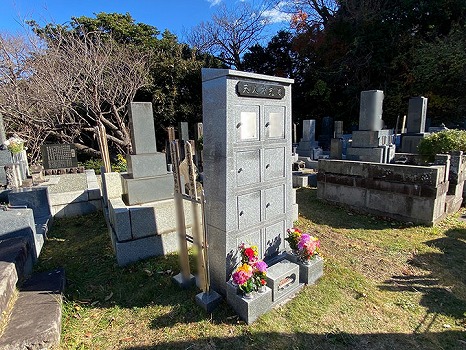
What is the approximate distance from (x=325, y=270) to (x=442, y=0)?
59.1 feet

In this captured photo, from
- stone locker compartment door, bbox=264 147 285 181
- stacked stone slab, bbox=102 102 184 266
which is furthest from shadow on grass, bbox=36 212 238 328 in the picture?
stone locker compartment door, bbox=264 147 285 181

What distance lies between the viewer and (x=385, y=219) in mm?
5590

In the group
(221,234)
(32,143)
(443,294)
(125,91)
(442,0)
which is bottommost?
(443,294)

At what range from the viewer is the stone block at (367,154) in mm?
7566

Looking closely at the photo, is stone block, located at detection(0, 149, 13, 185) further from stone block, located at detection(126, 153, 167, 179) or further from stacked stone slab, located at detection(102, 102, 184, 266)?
stone block, located at detection(126, 153, 167, 179)

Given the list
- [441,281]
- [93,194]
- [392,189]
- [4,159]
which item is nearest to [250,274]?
[441,281]

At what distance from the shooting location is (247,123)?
2.96m

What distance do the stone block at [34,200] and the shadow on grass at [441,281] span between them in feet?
21.3

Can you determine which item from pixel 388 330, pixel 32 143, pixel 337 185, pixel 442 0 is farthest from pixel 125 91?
pixel 442 0

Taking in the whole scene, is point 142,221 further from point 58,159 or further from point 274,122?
point 58,159

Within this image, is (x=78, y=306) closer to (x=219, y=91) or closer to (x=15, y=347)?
(x=15, y=347)

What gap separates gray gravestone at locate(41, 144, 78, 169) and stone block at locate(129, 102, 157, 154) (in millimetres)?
5447

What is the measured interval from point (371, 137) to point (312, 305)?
6.49 metres

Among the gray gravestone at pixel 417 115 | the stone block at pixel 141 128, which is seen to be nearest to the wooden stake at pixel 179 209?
the stone block at pixel 141 128
